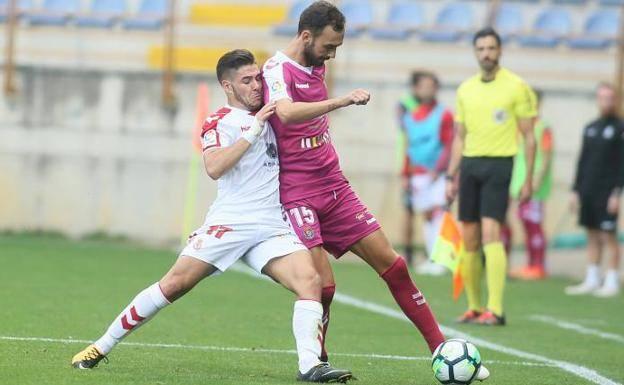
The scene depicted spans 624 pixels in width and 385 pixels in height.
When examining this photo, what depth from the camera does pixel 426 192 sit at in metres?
16.4

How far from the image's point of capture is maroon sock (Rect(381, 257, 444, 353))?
7.54 m

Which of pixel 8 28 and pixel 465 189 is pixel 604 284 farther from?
pixel 8 28

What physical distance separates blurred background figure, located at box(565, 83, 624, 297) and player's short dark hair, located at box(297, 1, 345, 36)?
8.02 meters

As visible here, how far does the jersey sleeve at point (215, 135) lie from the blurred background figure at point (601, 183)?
8.22 meters

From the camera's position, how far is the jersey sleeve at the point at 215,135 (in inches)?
272

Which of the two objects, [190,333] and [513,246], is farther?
[513,246]

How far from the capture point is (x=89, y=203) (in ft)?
62.1

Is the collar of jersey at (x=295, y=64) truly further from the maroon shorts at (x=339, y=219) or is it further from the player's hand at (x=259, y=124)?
the maroon shorts at (x=339, y=219)

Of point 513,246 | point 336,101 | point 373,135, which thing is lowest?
point 513,246

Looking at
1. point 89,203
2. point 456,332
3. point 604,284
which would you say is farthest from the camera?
point 89,203

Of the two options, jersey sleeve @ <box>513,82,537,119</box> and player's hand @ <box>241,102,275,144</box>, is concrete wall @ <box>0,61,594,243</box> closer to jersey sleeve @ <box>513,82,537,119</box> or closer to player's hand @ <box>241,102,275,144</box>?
jersey sleeve @ <box>513,82,537,119</box>

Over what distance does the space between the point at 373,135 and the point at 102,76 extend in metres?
3.72

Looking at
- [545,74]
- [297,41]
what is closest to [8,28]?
[545,74]

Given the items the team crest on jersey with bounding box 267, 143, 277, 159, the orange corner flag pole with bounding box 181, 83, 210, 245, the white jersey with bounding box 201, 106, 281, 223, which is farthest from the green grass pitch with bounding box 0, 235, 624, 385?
the orange corner flag pole with bounding box 181, 83, 210, 245
